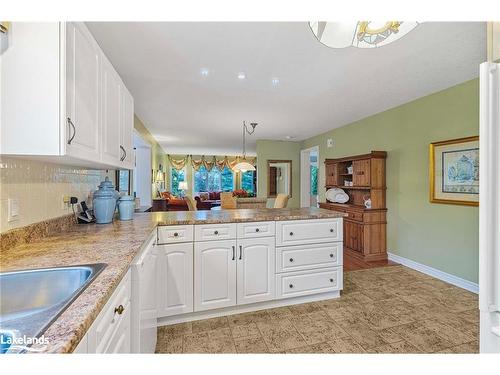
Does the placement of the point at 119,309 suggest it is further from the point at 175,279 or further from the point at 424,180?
the point at 424,180

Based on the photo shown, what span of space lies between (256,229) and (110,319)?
148cm

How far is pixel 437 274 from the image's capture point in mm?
3176

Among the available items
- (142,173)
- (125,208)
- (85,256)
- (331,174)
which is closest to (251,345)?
(85,256)

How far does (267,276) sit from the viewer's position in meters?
2.27

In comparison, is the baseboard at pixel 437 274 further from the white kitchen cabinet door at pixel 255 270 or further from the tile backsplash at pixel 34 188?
the tile backsplash at pixel 34 188

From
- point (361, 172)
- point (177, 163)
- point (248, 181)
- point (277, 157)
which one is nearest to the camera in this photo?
point (361, 172)

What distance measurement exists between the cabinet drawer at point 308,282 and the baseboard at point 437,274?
1603 mm

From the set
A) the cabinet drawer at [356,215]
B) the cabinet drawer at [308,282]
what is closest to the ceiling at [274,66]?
the cabinet drawer at [356,215]

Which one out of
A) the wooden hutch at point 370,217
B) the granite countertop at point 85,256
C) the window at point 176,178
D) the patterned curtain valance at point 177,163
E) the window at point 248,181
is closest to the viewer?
the granite countertop at point 85,256

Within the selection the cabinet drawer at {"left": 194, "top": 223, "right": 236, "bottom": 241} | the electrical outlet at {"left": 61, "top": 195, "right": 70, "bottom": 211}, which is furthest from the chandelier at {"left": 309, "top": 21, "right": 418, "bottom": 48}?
the electrical outlet at {"left": 61, "top": 195, "right": 70, "bottom": 211}

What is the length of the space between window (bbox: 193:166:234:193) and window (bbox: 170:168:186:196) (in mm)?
565

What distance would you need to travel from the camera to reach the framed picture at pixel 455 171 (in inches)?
107

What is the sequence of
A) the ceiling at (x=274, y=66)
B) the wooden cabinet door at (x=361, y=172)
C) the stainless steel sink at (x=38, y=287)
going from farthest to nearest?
the wooden cabinet door at (x=361, y=172) → the ceiling at (x=274, y=66) → the stainless steel sink at (x=38, y=287)
